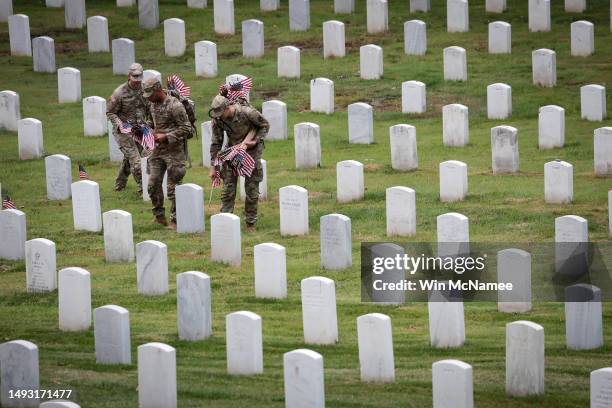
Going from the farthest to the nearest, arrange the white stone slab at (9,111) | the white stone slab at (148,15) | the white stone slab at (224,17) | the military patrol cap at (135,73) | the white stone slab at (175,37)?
the white stone slab at (148,15)
the white stone slab at (224,17)
the white stone slab at (175,37)
the white stone slab at (9,111)
the military patrol cap at (135,73)

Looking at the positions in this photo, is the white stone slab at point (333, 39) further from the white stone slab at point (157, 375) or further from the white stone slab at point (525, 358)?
the white stone slab at point (157, 375)

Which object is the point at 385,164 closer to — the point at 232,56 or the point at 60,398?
the point at 232,56

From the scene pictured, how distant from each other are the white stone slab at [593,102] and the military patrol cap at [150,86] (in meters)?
8.17

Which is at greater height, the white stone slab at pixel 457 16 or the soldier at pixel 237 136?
the white stone slab at pixel 457 16

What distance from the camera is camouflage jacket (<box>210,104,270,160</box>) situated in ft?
64.8

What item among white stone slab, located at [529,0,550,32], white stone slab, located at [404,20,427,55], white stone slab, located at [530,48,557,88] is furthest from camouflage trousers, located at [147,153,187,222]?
white stone slab, located at [529,0,550,32]

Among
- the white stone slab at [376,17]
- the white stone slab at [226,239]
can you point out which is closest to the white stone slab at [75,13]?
the white stone slab at [376,17]

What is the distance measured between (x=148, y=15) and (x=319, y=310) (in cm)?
1859

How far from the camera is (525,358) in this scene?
13508mm

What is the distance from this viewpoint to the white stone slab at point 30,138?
969 inches

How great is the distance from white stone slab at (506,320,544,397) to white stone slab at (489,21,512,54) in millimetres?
16473

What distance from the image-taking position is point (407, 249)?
61.6 ft

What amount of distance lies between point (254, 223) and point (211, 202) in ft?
5.73

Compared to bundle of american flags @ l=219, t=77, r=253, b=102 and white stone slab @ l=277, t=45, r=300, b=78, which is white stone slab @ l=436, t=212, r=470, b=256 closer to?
bundle of american flags @ l=219, t=77, r=253, b=102
